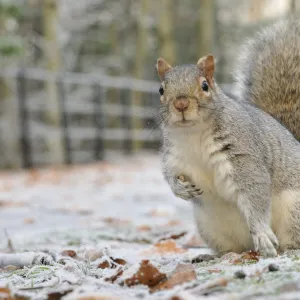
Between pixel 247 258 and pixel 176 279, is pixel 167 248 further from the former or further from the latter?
pixel 176 279

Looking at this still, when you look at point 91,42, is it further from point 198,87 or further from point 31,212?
point 198,87

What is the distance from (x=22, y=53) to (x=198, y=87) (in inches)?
281

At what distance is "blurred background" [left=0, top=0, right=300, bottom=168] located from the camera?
9.71 meters

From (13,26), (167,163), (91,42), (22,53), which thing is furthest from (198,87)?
(91,42)


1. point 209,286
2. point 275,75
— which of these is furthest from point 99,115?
point 209,286

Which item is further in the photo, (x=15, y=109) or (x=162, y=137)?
(x=15, y=109)

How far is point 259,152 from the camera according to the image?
2.11 m

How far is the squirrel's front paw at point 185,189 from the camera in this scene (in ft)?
6.68

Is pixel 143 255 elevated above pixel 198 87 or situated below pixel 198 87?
below

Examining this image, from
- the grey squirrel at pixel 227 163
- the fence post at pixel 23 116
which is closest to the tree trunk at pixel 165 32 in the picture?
the fence post at pixel 23 116

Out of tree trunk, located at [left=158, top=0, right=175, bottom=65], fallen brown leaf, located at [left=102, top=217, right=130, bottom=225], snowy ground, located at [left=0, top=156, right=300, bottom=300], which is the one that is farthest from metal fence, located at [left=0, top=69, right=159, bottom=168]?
fallen brown leaf, located at [left=102, top=217, right=130, bottom=225]

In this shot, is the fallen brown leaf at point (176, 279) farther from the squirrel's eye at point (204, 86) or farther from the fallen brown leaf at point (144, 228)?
the fallen brown leaf at point (144, 228)

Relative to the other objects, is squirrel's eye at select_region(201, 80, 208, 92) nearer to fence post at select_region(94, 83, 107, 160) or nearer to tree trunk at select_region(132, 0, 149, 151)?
fence post at select_region(94, 83, 107, 160)

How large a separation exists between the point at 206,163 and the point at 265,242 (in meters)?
0.29
